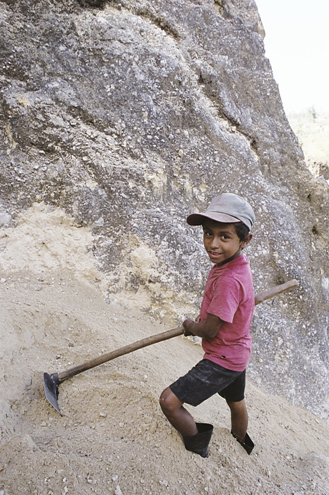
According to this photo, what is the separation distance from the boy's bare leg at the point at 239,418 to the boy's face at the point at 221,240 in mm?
1012

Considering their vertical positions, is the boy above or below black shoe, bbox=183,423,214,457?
above

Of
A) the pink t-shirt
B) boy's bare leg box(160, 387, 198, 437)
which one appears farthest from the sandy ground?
the pink t-shirt

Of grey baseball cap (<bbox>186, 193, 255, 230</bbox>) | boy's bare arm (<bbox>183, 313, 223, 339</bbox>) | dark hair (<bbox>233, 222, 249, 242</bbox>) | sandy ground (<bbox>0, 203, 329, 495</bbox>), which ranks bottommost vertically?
sandy ground (<bbox>0, 203, 329, 495</bbox>)

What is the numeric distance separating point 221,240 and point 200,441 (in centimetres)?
117

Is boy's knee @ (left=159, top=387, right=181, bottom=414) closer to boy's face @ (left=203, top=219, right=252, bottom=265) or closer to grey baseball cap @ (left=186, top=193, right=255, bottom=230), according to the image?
boy's face @ (left=203, top=219, right=252, bottom=265)

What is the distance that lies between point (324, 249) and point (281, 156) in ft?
4.05

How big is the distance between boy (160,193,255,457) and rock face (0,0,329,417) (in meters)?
1.25

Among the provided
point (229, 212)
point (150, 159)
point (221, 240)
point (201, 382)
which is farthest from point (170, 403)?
point (150, 159)

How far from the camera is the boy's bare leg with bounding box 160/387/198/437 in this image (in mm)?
2004

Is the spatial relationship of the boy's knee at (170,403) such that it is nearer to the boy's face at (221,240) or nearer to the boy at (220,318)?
the boy at (220,318)

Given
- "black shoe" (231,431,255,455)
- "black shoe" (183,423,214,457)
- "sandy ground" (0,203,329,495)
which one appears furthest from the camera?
"black shoe" (231,431,255,455)

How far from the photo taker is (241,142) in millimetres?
4109

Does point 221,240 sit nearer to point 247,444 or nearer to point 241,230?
point 241,230

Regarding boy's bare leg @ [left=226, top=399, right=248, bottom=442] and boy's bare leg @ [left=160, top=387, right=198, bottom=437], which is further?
boy's bare leg @ [left=226, top=399, right=248, bottom=442]
